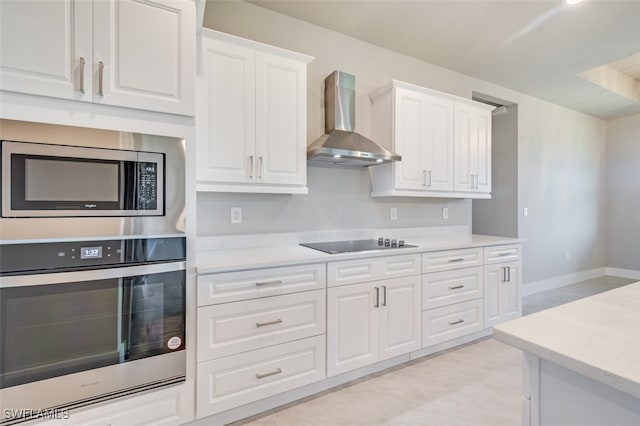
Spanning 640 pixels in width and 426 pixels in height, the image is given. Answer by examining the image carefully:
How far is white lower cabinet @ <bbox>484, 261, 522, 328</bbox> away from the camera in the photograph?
294 cm

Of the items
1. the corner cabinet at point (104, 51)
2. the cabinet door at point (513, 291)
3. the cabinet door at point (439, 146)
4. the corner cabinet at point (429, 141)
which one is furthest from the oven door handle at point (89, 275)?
the cabinet door at point (513, 291)

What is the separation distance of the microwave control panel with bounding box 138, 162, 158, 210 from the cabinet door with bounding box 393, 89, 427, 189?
78.2 inches

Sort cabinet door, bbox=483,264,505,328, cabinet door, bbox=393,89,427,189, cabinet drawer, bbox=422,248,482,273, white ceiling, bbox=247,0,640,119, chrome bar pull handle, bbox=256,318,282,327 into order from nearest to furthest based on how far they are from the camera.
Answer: chrome bar pull handle, bbox=256,318,282,327
white ceiling, bbox=247,0,640,119
cabinet drawer, bbox=422,248,482,273
cabinet door, bbox=393,89,427,189
cabinet door, bbox=483,264,505,328

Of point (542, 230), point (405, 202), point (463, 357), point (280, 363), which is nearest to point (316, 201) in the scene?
point (405, 202)

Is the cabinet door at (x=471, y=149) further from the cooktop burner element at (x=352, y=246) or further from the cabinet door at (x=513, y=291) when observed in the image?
the cooktop burner element at (x=352, y=246)

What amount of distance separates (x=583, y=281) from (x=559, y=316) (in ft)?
19.0

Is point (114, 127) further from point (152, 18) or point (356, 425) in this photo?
point (356, 425)

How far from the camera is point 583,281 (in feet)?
17.3

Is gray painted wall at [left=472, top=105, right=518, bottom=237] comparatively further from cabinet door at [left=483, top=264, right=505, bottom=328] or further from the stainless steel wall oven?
the stainless steel wall oven

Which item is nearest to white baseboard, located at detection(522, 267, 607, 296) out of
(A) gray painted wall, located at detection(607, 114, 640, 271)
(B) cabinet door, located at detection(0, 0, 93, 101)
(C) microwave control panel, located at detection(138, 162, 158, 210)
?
(A) gray painted wall, located at detection(607, 114, 640, 271)

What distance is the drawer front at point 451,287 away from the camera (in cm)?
255

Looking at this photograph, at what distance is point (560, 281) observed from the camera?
5.00 m

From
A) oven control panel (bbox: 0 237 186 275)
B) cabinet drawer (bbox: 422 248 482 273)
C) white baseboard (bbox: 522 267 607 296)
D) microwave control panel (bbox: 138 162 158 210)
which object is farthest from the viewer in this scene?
white baseboard (bbox: 522 267 607 296)

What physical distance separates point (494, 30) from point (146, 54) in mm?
2864
